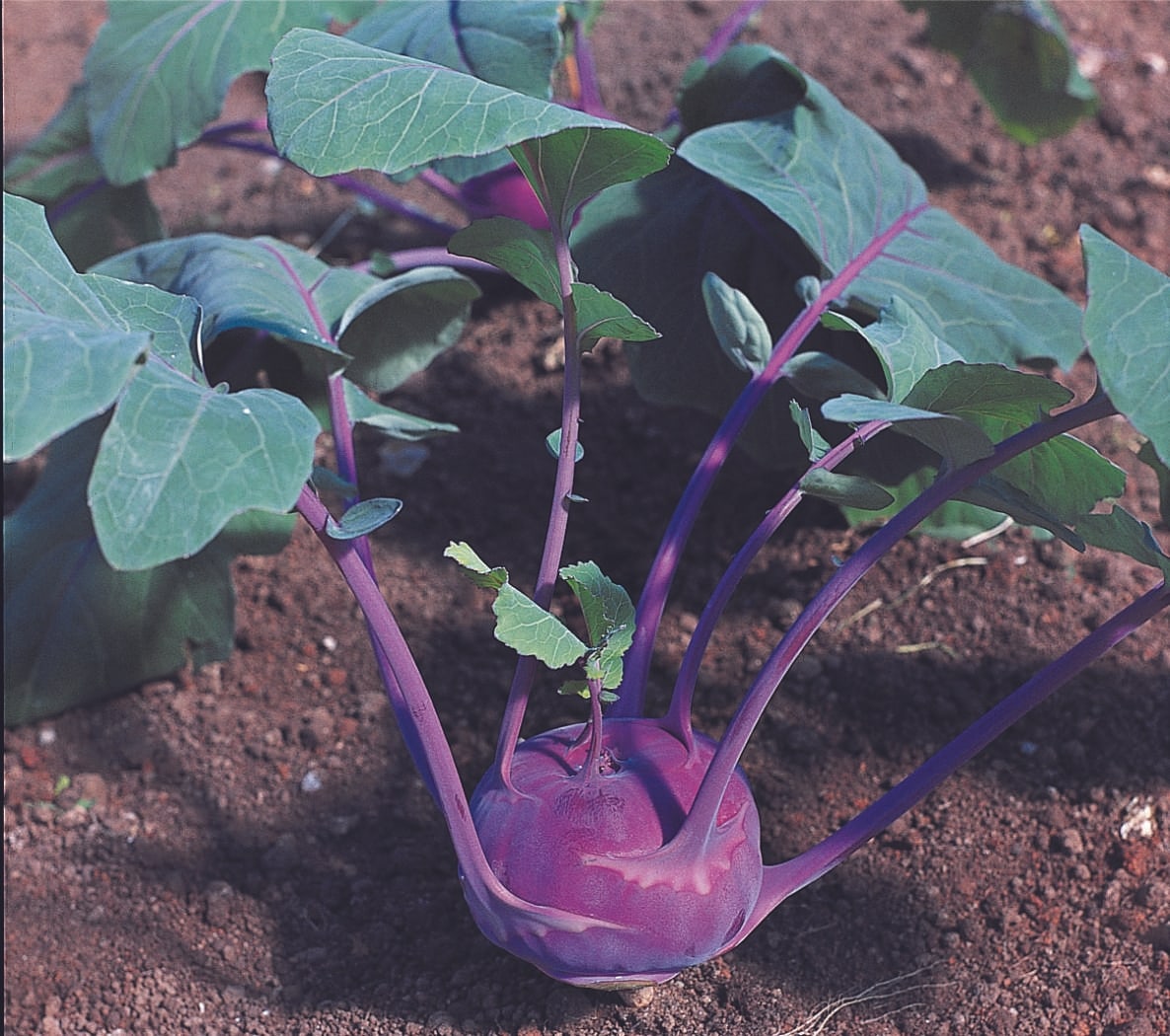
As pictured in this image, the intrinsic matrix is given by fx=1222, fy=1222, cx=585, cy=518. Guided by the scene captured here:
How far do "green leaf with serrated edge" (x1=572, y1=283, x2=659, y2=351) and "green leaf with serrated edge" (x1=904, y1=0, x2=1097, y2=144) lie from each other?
140 centimetres

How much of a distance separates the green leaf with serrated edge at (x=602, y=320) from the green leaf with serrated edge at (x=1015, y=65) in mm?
1402

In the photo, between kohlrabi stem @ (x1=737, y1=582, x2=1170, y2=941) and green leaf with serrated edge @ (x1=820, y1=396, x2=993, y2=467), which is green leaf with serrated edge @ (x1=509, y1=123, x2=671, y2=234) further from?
kohlrabi stem @ (x1=737, y1=582, x2=1170, y2=941)

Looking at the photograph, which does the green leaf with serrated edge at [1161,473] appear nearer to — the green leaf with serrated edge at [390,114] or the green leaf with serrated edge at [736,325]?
the green leaf with serrated edge at [736,325]

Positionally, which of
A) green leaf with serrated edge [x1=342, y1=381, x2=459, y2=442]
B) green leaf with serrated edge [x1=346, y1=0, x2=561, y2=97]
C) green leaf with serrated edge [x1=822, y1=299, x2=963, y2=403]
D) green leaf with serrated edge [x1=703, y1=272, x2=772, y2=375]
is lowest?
green leaf with serrated edge [x1=342, y1=381, x2=459, y2=442]

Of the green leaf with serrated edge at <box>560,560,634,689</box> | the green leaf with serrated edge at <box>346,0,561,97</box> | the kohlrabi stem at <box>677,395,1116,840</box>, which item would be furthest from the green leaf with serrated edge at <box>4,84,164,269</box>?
the kohlrabi stem at <box>677,395,1116,840</box>

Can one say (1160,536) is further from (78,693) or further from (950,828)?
(78,693)

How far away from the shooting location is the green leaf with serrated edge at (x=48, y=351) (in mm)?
762

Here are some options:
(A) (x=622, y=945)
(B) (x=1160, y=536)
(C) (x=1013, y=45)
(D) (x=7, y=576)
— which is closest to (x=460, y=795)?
(A) (x=622, y=945)

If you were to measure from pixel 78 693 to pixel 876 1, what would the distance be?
2.16 metres

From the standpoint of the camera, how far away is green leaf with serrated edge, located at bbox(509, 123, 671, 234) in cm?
93

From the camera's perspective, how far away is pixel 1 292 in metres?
0.85

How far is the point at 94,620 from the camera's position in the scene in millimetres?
1551

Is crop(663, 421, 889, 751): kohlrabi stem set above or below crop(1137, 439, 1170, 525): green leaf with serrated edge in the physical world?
below

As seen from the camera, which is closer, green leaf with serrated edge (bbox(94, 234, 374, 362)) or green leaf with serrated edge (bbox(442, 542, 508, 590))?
green leaf with serrated edge (bbox(442, 542, 508, 590))
